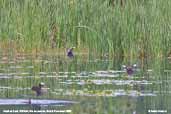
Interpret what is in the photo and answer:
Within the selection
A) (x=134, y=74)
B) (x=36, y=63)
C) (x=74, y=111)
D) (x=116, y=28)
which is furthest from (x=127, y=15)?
(x=74, y=111)

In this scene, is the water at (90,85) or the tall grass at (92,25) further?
the tall grass at (92,25)

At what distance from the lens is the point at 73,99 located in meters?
9.02

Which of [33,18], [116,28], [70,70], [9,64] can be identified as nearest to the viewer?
[70,70]

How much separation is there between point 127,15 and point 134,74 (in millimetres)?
3472

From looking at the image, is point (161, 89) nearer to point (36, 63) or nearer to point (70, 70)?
point (70, 70)

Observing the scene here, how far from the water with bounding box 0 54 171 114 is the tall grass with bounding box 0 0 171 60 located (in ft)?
3.32

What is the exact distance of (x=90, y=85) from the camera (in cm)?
1044

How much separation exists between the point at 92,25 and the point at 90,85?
565 centimetres

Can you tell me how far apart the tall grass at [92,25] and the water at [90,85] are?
39.8 inches

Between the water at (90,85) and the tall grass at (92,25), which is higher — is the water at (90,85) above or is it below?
below

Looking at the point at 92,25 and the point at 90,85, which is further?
the point at 92,25

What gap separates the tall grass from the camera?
1495 cm

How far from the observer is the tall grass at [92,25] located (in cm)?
1495

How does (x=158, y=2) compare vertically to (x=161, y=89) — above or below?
above
